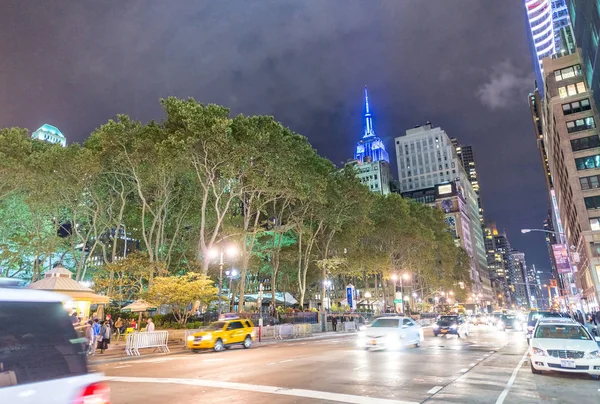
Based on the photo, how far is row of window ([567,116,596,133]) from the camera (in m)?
64.5

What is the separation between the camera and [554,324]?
13.4 meters

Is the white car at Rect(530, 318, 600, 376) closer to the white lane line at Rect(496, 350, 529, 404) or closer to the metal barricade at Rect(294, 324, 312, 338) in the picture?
the white lane line at Rect(496, 350, 529, 404)

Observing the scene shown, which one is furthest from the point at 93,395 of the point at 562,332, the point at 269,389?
the point at 562,332

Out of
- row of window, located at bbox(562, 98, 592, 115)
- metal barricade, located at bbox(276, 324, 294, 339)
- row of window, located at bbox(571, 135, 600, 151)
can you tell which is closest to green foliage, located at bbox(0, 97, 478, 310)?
metal barricade, located at bbox(276, 324, 294, 339)

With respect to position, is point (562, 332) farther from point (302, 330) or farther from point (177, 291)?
point (302, 330)

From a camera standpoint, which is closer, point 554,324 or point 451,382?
point 451,382

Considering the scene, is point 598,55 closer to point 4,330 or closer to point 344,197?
point 344,197

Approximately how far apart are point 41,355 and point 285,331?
106 feet

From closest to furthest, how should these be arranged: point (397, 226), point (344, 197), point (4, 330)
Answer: point (4, 330) < point (344, 197) < point (397, 226)

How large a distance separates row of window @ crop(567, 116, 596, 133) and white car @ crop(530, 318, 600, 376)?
65300 millimetres

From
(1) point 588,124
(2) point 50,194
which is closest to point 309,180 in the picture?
(2) point 50,194

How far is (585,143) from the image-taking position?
6397 centimetres

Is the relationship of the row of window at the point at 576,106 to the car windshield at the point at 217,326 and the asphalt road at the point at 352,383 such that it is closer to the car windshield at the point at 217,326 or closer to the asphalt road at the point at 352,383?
the asphalt road at the point at 352,383

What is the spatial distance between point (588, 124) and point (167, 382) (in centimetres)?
7488
